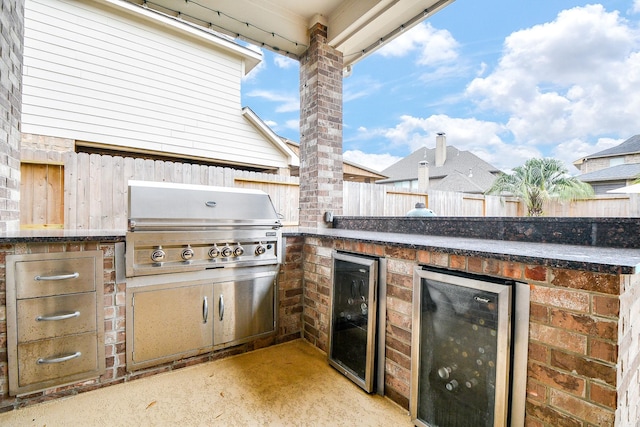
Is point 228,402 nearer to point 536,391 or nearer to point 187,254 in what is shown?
point 187,254

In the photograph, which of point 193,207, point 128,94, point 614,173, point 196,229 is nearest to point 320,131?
point 193,207

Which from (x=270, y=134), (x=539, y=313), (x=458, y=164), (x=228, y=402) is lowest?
(x=228, y=402)

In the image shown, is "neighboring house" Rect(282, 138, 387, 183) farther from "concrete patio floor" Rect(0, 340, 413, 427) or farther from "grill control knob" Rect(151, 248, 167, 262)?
"concrete patio floor" Rect(0, 340, 413, 427)

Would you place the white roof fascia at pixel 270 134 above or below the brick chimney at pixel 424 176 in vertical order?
above

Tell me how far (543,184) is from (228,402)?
11.1 ft

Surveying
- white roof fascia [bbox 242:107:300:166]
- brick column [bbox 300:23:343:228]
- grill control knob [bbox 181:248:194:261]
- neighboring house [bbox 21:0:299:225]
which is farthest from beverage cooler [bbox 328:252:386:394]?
white roof fascia [bbox 242:107:300:166]

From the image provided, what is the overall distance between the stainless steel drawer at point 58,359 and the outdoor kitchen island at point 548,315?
0.25 ft

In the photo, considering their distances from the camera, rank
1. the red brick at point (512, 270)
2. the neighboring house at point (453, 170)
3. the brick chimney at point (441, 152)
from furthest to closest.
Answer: the brick chimney at point (441, 152), the neighboring house at point (453, 170), the red brick at point (512, 270)

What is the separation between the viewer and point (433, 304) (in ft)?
4.91

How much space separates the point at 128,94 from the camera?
453 cm

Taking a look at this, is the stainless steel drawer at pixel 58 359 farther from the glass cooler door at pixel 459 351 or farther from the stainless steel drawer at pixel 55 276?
the glass cooler door at pixel 459 351

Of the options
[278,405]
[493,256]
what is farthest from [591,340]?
[278,405]

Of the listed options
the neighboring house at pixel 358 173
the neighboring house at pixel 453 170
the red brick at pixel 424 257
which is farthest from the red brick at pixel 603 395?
the neighboring house at pixel 358 173

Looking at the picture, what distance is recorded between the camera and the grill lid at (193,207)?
2.02 m
